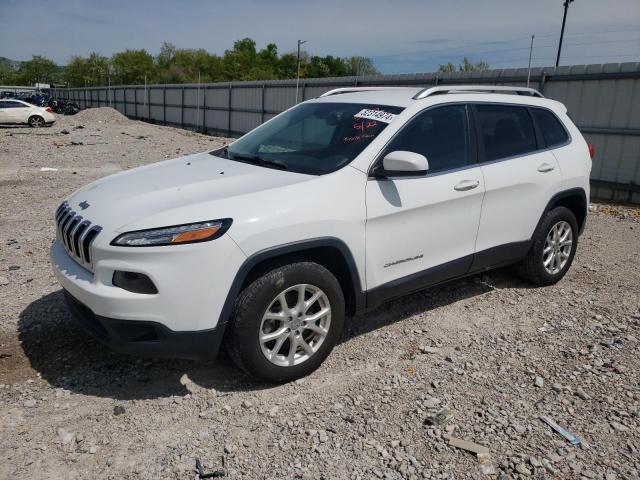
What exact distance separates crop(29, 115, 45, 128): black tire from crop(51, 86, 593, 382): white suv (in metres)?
26.4

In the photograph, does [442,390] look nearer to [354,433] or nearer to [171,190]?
[354,433]

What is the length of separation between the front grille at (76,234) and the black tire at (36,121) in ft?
88.1

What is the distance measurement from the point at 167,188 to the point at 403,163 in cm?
147

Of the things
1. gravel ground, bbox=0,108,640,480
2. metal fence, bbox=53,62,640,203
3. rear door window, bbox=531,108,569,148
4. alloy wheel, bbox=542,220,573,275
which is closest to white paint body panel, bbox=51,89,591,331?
rear door window, bbox=531,108,569,148

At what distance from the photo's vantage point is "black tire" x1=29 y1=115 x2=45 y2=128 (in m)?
26.6

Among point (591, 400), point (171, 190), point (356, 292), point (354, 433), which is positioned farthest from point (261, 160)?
point (591, 400)

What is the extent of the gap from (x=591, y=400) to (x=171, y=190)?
A: 9.40 ft

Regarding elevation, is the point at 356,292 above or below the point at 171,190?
below

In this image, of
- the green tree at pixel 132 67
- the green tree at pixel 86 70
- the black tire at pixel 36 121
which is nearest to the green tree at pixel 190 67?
the green tree at pixel 132 67

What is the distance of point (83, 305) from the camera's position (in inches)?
123

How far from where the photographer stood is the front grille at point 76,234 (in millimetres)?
3031

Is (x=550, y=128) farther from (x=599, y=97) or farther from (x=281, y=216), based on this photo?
(x=599, y=97)

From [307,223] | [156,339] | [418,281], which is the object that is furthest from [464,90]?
[156,339]

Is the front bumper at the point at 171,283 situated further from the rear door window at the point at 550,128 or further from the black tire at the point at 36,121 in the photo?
the black tire at the point at 36,121
